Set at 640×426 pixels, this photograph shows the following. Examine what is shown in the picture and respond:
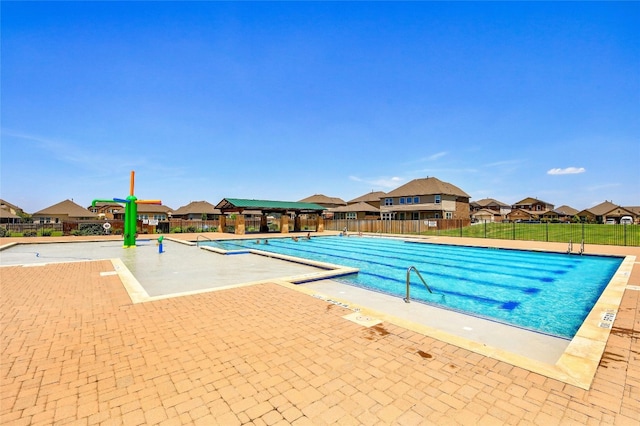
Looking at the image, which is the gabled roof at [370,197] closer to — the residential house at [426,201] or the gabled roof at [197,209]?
the residential house at [426,201]

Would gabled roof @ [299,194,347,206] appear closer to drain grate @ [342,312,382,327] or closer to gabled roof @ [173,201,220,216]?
gabled roof @ [173,201,220,216]

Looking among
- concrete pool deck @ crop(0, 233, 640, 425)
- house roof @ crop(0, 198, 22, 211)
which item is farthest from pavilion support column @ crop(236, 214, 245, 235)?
house roof @ crop(0, 198, 22, 211)

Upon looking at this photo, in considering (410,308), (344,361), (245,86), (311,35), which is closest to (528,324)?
(410,308)

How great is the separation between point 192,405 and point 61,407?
3.97 feet

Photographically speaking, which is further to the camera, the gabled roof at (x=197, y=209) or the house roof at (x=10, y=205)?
the house roof at (x=10, y=205)

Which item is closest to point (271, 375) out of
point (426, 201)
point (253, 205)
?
point (253, 205)

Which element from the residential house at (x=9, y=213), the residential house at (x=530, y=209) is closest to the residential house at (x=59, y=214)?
the residential house at (x=9, y=213)

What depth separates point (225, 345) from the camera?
4.13m

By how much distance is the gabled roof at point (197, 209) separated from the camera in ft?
197

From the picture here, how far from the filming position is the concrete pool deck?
2.66m

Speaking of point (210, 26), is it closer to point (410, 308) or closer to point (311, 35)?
point (311, 35)

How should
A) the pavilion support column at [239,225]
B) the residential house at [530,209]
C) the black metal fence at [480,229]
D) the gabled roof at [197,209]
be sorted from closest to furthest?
1. the black metal fence at [480,229]
2. the pavilion support column at [239,225]
3. the gabled roof at [197,209]
4. the residential house at [530,209]

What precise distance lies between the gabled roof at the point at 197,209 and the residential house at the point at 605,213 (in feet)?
262

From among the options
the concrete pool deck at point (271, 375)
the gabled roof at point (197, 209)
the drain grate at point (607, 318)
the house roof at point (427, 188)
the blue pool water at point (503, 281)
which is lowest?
the blue pool water at point (503, 281)
